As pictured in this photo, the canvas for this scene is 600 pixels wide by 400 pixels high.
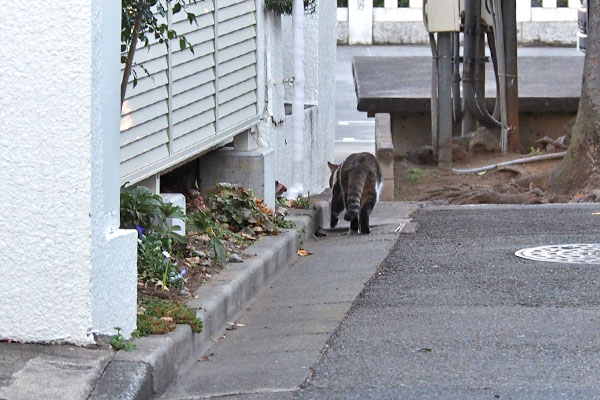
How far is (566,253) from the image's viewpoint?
27.8ft

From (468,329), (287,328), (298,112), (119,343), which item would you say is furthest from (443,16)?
(119,343)

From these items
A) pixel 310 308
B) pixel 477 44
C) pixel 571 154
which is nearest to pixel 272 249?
pixel 310 308

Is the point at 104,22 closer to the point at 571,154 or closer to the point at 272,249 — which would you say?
the point at 272,249

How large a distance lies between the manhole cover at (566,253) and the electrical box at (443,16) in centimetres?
696

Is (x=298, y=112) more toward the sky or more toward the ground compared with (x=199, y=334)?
more toward the sky

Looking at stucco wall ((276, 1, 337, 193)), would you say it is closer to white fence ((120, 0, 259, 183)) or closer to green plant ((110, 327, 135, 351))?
white fence ((120, 0, 259, 183))

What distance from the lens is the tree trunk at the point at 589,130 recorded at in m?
12.6

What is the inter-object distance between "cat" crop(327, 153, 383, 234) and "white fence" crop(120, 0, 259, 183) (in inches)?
46.0

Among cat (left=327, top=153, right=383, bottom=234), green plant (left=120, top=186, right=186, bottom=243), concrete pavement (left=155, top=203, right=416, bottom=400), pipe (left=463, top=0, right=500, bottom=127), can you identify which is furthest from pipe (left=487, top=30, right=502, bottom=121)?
green plant (left=120, top=186, right=186, bottom=243)

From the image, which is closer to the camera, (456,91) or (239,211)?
(239,211)

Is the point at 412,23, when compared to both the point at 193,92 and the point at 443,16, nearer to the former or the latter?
the point at 443,16

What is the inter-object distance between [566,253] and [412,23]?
29.0m

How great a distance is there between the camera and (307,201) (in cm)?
1040

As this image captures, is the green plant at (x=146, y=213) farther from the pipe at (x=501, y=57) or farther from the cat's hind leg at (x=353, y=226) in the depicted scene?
the pipe at (x=501, y=57)
